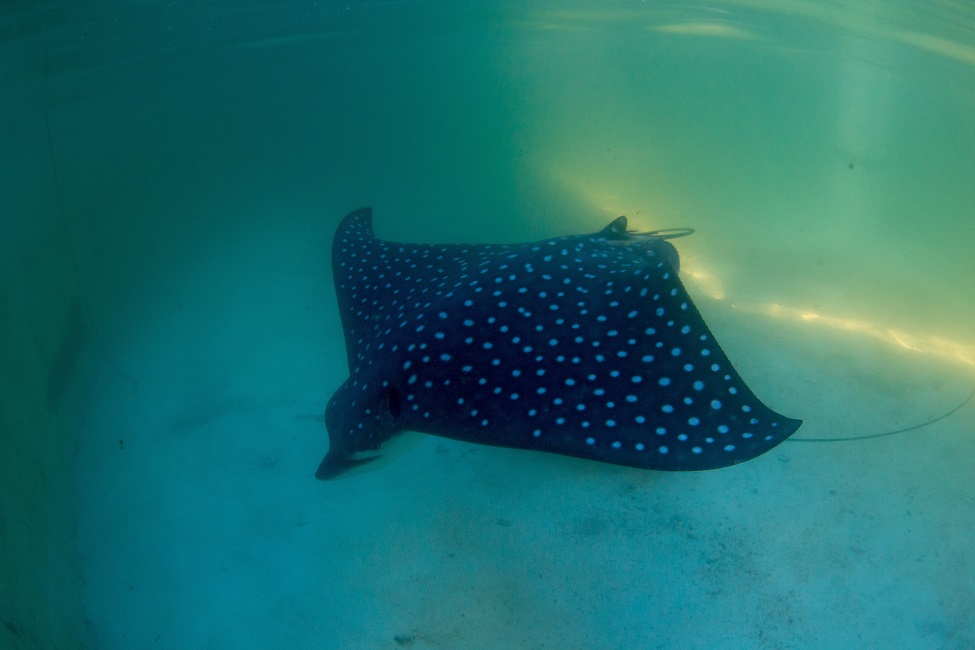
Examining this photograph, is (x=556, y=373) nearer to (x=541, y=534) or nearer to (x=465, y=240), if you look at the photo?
(x=541, y=534)

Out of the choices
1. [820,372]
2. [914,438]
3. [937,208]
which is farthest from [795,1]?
[914,438]

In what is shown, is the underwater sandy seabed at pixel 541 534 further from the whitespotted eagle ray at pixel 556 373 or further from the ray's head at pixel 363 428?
the whitespotted eagle ray at pixel 556 373

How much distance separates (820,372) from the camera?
14.3ft

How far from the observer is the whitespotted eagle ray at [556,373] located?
238 centimetres

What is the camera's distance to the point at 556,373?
2.68 meters

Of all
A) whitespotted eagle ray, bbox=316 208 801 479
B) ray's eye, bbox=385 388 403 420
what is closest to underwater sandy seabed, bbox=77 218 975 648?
whitespotted eagle ray, bbox=316 208 801 479

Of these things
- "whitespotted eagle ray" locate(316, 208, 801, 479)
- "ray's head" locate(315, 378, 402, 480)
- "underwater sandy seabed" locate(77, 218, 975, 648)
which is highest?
"whitespotted eagle ray" locate(316, 208, 801, 479)

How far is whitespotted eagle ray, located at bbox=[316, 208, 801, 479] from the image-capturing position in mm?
2375

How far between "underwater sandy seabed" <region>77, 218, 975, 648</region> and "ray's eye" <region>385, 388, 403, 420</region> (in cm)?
105

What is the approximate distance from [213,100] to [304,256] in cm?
467

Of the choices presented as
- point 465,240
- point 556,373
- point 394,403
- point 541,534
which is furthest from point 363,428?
point 465,240

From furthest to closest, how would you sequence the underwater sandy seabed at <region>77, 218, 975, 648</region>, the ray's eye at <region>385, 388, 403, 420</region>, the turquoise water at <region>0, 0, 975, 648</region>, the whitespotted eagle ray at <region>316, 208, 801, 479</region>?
the turquoise water at <region>0, 0, 975, 648</region> → the underwater sandy seabed at <region>77, 218, 975, 648</region> → the ray's eye at <region>385, 388, 403, 420</region> → the whitespotted eagle ray at <region>316, 208, 801, 479</region>

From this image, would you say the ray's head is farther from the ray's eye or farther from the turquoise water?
the turquoise water

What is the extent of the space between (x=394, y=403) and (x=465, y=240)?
3.82 meters
